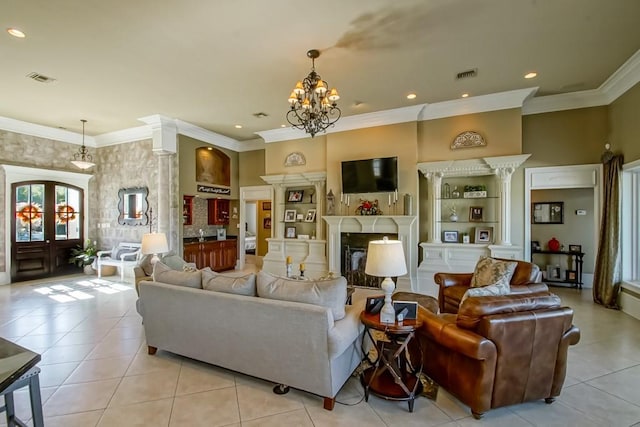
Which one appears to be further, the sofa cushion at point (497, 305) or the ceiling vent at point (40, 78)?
the ceiling vent at point (40, 78)

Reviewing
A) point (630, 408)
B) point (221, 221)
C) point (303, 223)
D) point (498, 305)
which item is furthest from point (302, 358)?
point (221, 221)

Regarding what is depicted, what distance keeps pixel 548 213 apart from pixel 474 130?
256 centimetres

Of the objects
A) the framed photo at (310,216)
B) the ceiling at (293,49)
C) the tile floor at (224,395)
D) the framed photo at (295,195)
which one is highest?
the ceiling at (293,49)

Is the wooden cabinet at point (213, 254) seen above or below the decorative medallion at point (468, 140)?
below

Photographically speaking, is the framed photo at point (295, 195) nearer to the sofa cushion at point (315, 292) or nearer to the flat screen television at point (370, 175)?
the flat screen television at point (370, 175)

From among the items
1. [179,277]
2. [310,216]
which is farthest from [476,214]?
[179,277]

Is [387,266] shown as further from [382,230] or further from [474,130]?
[474,130]

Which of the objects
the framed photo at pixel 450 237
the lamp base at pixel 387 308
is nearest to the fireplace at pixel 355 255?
the framed photo at pixel 450 237

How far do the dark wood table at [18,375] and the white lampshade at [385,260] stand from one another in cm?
223

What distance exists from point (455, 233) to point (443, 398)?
13.2 ft

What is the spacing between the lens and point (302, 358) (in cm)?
233

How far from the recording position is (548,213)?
6.34 m

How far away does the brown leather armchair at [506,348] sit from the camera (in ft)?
6.94

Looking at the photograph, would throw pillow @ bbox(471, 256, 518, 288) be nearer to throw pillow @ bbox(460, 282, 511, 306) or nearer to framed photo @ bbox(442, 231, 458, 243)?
throw pillow @ bbox(460, 282, 511, 306)
